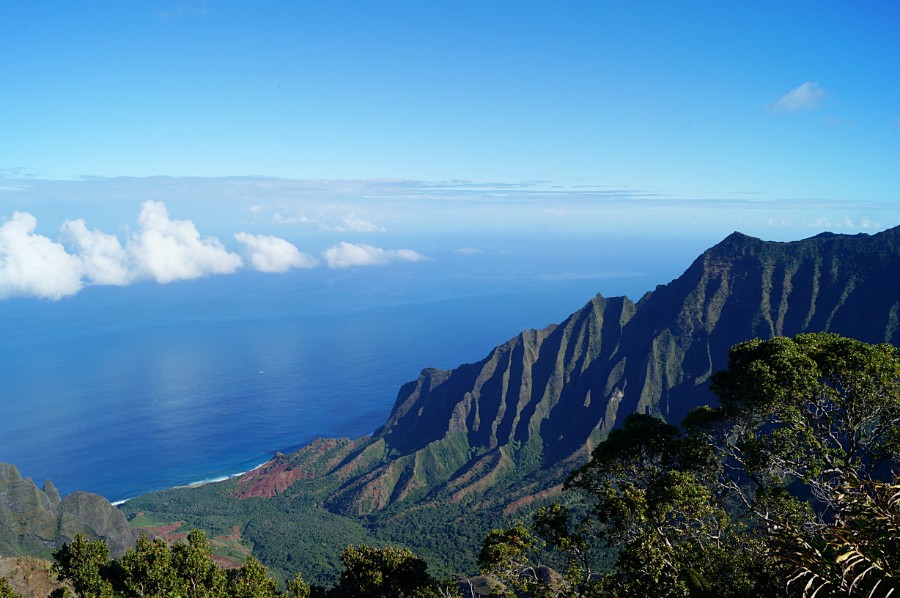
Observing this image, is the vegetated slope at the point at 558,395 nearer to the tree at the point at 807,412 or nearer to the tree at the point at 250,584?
the tree at the point at 250,584

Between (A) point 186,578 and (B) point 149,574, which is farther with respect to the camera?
(A) point 186,578

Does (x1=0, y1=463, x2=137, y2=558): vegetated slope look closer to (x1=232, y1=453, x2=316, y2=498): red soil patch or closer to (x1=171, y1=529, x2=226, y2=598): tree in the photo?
(x1=232, y1=453, x2=316, y2=498): red soil patch

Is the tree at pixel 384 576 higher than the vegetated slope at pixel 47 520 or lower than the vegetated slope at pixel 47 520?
higher

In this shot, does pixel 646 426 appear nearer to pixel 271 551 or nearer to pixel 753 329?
pixel 271 551

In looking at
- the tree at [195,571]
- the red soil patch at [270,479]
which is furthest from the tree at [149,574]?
the red soil patch at [270,479]

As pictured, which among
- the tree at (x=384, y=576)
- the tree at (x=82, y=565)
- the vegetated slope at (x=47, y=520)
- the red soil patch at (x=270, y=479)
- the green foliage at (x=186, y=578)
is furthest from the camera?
the red soil patch at (x=270, y=479)

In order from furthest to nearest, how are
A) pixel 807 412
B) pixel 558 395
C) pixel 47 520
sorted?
pixel 558 395 < pixel 47 520 < pixel 807 412

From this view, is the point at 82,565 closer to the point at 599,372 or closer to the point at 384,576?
the point at 384,576

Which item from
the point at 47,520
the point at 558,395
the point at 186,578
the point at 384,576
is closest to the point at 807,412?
the point at 384,576
